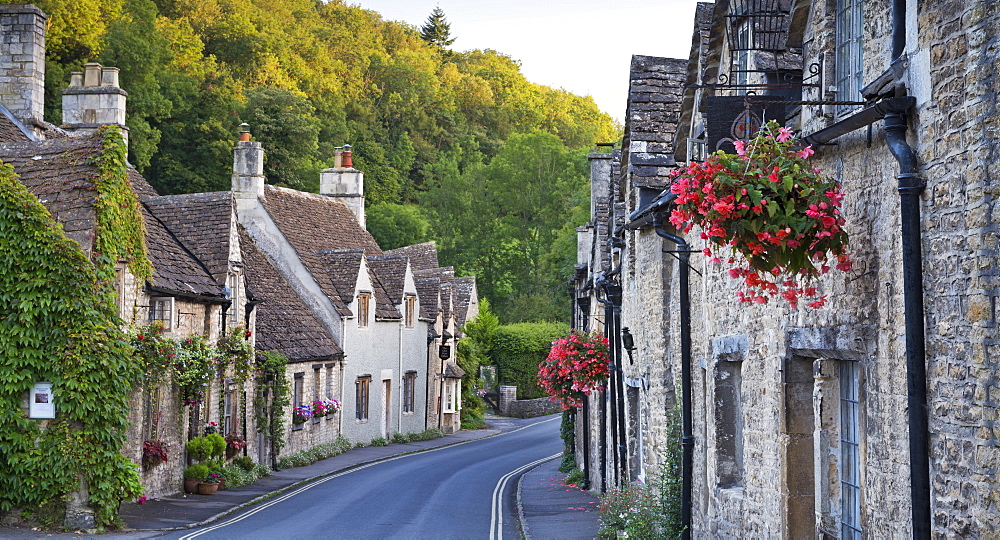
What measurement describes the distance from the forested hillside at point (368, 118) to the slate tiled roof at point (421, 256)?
10.0 metres

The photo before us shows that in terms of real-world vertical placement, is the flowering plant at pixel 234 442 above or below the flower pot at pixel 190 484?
above

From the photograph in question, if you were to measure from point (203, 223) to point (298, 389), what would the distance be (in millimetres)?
7218

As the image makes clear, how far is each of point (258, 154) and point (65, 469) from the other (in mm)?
20640

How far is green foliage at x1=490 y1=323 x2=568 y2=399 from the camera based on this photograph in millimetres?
57688

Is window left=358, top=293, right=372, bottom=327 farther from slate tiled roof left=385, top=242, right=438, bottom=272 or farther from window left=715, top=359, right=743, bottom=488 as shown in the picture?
window left=715, top=359, right=743, bottom=488

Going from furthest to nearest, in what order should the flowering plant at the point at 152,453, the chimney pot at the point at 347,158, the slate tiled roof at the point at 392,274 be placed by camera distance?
the chimney pot at the point at 347,158 → the slate tiled roof at the point at 392,274 → the flowering plant at the point at 152,453

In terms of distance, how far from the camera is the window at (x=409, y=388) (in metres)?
42.8

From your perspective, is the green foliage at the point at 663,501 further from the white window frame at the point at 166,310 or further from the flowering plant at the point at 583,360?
the white window frame at the point at 166,310

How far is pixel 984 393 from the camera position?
5426 mm

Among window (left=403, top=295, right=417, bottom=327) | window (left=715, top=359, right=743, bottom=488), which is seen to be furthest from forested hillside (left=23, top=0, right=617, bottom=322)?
window (left=715, top=359, right=743, bottom=488)

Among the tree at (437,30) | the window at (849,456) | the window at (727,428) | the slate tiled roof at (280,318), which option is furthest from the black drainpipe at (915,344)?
the tree at (437,30)

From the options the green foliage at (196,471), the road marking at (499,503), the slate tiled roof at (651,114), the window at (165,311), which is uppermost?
the slate tiled roof at (651,114)

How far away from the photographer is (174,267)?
23.2m

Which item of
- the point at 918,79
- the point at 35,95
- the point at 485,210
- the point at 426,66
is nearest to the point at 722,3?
the point at 918,79
